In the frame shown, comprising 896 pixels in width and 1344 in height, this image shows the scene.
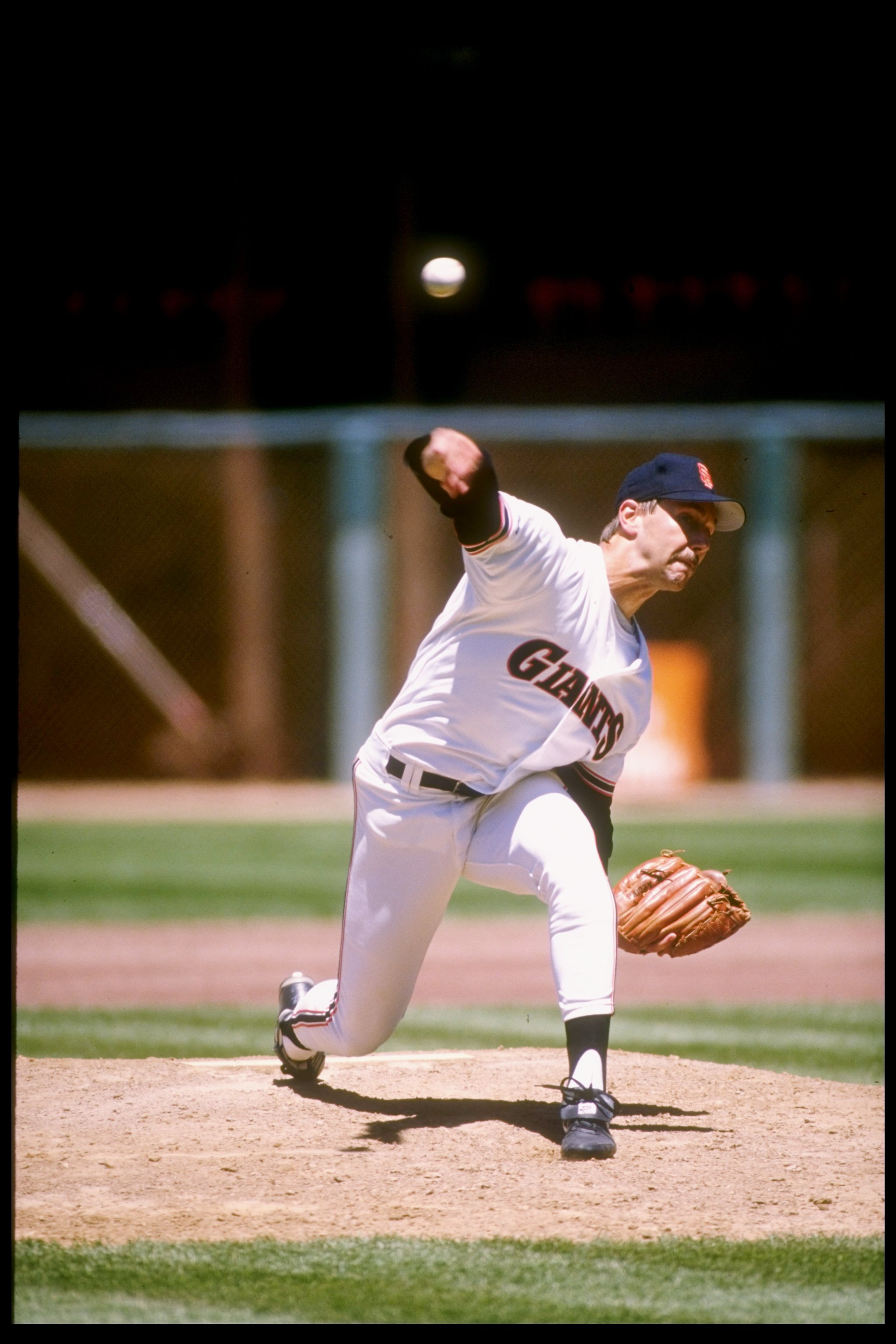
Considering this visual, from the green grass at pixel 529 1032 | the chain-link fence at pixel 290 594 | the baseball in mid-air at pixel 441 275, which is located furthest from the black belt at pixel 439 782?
the chain-link fence at pixel 290 594

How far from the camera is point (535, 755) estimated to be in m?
3.73

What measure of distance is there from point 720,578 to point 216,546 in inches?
183

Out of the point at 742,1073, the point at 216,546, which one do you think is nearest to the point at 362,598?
the point at 216,546

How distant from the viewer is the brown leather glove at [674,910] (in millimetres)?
4059

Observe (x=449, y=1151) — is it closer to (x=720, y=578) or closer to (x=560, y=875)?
(x=560, y=875)

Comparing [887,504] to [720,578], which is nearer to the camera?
[887,504]


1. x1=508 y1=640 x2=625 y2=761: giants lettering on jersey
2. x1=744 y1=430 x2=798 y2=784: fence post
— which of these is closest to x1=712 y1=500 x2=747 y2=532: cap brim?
x1=508 y1=640 x2=625 y2=761: giants lettering on jersey

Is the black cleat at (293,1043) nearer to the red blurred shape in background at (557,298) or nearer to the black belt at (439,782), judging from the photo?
the black belt at (439,782)

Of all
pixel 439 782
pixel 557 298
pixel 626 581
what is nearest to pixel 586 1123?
pixel 439 782

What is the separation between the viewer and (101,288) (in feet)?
49.9

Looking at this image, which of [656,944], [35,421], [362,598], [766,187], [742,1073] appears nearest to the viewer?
[656,944]

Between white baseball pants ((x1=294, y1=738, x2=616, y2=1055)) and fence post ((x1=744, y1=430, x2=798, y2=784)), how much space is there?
33.1 feet

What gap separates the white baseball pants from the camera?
141 inches

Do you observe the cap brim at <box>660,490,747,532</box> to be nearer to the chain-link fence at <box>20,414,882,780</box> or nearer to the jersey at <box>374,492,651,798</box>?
the jersey at <box>374,492,651,798</box>
